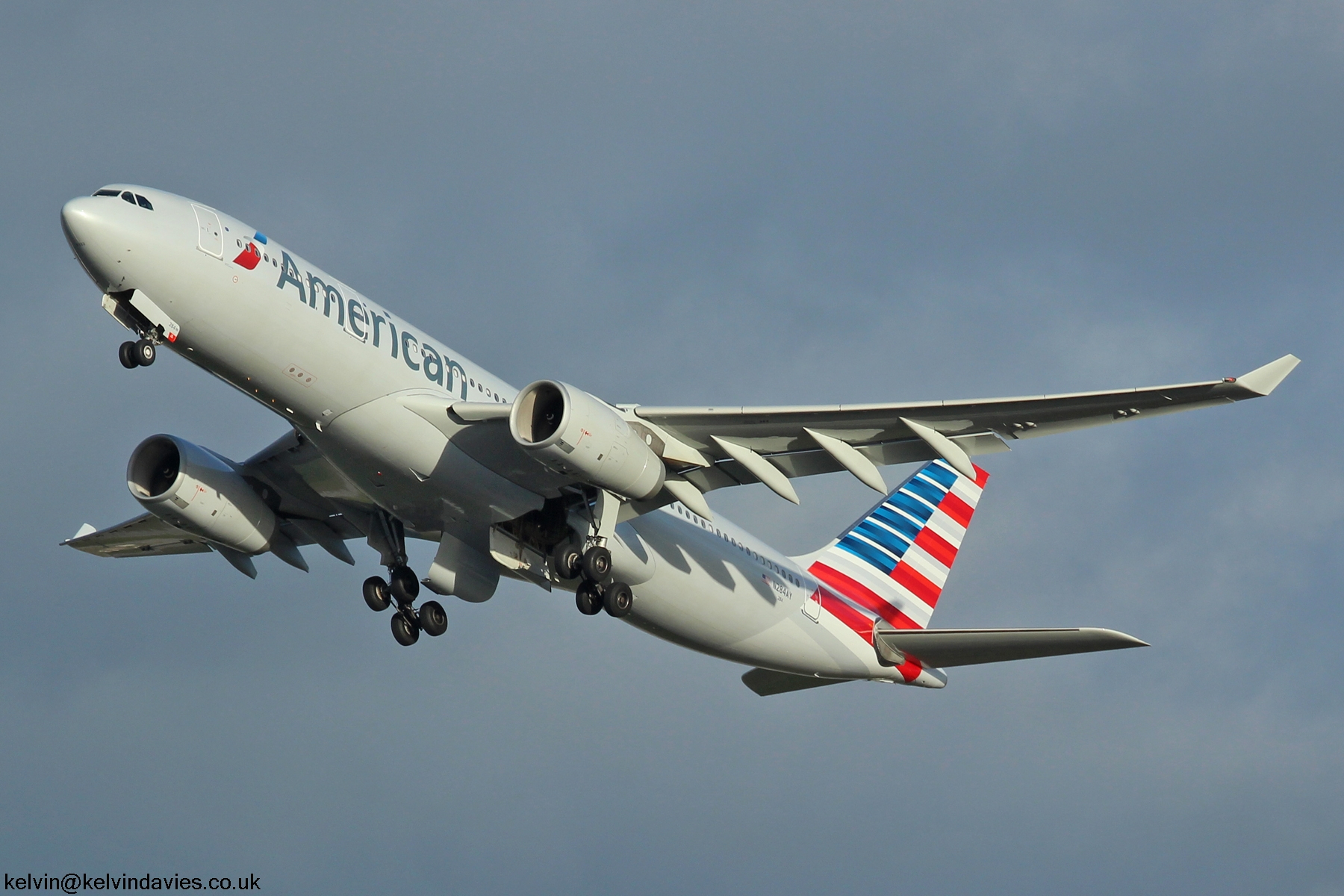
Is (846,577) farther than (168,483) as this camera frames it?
Yes

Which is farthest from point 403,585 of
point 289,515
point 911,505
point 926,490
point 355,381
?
point 926,490

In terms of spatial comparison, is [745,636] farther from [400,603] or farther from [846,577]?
[400,603]

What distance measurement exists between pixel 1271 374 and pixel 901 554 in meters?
14.7

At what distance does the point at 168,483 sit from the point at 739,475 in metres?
10.5

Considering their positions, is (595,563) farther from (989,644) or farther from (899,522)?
(899,522)

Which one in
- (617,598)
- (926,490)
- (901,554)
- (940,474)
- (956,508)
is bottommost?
(617,598)

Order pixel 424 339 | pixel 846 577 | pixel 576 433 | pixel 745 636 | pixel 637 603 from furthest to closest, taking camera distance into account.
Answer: pixel 846 577, pixel 745 636, pixel 637 603, pixel 424 339, pixel 576 433

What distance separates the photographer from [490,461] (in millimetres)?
23797

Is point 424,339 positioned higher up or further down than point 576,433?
higher up

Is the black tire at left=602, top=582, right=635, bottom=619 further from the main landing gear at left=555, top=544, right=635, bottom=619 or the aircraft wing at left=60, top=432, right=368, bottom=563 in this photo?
the aircraft wing at left=60, top=432, right=368, bottom=563

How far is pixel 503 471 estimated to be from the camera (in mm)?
24062

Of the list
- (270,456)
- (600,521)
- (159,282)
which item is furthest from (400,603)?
(159,282)

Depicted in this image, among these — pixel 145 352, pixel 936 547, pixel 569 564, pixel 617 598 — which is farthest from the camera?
pixel 936 547

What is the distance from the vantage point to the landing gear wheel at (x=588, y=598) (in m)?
24.9
